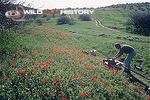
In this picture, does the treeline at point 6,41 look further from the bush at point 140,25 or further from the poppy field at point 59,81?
the bush at point 140,25

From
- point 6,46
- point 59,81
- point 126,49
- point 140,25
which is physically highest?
point 6,46

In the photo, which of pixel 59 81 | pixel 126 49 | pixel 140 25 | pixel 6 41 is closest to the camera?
pixel 59 81

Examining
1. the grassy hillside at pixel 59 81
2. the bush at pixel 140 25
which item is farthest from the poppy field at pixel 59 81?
the bush at pixel 140 25

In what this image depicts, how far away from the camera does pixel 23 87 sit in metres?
12.2

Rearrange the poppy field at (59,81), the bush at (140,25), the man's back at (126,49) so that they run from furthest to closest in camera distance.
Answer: the bush at (140,25)
the man's back at (126,49)
the poppy field at (59,81)

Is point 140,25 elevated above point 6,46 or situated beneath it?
situated beneath

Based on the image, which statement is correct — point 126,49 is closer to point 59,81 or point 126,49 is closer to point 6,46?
point 59,81

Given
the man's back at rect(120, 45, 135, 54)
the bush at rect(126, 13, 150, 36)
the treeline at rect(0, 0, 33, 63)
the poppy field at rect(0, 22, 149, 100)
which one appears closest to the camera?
the poppy field at rect(0, 22, 149, 100)

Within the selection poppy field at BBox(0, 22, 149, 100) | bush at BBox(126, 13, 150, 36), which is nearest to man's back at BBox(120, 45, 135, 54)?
poppy field at BBox(0, 22, 149, 100)

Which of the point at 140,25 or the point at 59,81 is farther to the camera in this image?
the point at 140,25

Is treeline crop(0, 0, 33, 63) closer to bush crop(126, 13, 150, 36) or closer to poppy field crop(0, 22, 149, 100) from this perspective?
poppy field crop(0, 22, 149, 100)

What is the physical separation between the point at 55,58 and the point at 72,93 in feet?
22.0

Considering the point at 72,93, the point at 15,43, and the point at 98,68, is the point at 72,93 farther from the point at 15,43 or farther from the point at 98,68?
the point at 15,43

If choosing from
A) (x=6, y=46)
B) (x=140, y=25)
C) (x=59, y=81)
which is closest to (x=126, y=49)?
(x=59, y=81)
